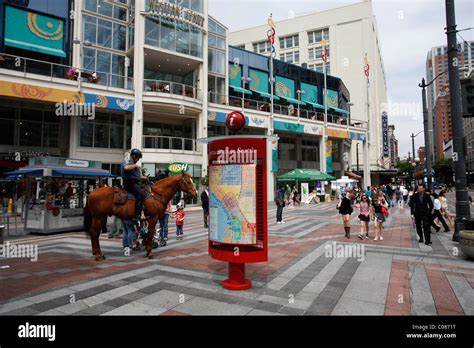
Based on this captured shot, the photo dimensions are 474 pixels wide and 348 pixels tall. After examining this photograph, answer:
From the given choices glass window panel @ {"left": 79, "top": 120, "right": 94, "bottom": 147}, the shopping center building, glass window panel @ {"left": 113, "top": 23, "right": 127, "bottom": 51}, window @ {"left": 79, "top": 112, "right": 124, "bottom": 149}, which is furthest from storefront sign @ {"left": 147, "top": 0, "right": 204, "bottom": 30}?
glass window panel @ {"left": 79, "top": 120, "right": 94, "bottom": 147}

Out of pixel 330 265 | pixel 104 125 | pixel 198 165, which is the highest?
pixel 104 125

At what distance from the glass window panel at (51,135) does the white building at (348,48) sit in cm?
4979

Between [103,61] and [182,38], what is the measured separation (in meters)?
7.48

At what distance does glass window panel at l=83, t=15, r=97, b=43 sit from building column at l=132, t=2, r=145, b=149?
429 centimetres

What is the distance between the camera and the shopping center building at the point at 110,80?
860 inches

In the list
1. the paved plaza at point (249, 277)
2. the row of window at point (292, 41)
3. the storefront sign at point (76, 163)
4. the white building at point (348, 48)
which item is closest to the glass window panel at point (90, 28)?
the storefront sign at point (76, 163)

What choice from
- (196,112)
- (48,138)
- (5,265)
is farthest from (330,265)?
(48,138)

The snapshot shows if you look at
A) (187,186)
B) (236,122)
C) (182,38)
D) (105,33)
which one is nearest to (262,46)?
(182,38)

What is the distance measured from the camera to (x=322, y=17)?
209ft

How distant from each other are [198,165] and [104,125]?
9.36 meters

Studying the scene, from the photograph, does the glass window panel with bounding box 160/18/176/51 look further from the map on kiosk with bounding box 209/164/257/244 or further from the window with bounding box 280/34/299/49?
the window with bounding box 280/34/299/49

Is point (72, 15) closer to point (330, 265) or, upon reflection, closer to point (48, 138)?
point (48, 138)

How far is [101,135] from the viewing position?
1022 inches

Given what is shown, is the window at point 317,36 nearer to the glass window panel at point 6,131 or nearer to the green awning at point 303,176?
the green awning at point 303,176
